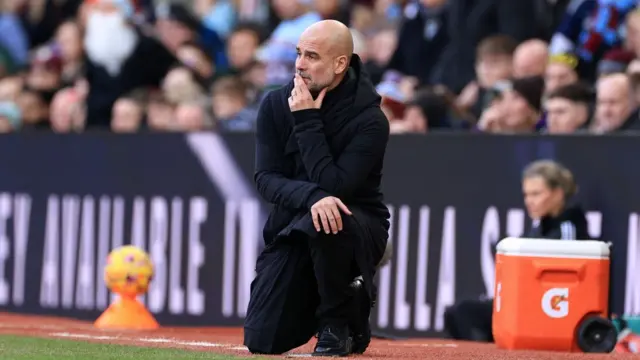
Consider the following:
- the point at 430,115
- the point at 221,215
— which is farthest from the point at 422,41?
the point at 221,215

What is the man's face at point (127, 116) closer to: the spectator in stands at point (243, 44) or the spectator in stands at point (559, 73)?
the spectator in stands at point (243, 44)

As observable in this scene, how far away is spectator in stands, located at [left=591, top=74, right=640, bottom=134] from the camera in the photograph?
36.6ft

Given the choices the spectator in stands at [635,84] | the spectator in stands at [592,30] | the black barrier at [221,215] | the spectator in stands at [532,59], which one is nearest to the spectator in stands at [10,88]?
the black barrier at [221,215]

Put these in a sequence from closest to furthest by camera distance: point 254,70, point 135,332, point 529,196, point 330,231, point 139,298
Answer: point 330,231, point 529,196, point 135,332, point 139,298, point 254,70

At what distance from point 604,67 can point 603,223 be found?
5.39ft

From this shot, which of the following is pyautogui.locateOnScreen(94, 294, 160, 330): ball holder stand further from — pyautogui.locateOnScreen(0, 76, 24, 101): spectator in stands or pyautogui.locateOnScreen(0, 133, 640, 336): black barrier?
pyautogui.locateOnScreen(0, 76, 24, 101): spectator in stands

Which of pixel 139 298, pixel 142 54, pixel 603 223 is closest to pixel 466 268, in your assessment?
pixel 603 223

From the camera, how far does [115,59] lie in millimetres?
15609

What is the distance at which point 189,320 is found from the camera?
12.7 m

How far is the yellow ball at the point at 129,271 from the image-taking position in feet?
Result: 38.5

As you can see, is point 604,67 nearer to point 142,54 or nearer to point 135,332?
point 135,332

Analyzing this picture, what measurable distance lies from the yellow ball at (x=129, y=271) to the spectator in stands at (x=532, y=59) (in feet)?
11.2

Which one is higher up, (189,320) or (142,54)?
(142,54)

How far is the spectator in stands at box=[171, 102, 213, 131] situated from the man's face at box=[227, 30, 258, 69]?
134 cm
